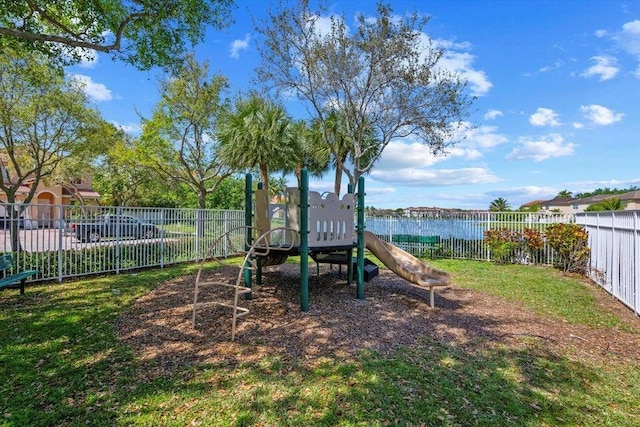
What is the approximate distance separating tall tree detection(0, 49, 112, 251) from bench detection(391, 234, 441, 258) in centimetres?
1157

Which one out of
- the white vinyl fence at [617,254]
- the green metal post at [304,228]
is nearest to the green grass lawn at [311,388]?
the green metal post at [304,228]

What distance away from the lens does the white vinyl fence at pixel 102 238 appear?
7.16 metres

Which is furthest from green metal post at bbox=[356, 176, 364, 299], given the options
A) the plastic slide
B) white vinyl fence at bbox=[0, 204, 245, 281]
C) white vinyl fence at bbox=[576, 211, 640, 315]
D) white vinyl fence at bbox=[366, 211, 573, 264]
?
white vinyl fence at bbox=[366, 211, 573, 264]

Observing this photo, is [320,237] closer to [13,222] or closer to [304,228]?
[304,228]

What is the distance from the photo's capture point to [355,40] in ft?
36.4

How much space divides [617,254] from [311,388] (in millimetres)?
6671

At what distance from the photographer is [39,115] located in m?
10.5

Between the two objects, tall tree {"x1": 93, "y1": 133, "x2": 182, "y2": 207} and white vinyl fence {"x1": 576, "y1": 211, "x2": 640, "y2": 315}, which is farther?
tall tree {"x1": 93, "y1": 133, "x2": 182, "y2": 207}

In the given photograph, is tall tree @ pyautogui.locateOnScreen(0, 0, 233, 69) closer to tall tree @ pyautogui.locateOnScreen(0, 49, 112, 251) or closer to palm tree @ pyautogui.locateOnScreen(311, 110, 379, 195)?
tall tree @ pyautogui.locateOnScreen(0, 49, 112, 251)

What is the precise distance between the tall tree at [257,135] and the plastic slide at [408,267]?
8579 millimetres

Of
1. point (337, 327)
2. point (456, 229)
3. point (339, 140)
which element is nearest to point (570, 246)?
point (456, 229)

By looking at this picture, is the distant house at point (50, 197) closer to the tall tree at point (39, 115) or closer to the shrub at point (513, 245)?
the tall tree at point (39, 115)

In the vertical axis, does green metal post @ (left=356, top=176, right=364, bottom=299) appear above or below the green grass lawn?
above

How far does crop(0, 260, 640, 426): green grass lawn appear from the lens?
2.64 m
